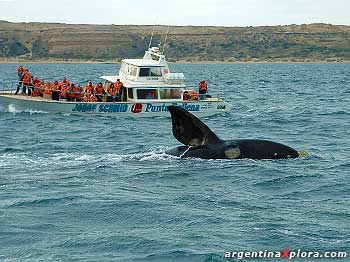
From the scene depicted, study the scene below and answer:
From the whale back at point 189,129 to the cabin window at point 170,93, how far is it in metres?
19.0

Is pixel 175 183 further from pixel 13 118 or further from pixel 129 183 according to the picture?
pixel 13 118

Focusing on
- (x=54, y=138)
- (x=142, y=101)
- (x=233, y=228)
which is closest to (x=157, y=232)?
(x=233, y=228)

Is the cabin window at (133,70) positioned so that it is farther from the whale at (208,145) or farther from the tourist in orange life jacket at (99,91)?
the whale at (208,145)

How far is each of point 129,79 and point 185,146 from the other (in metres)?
20.2

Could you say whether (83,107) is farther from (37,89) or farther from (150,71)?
(150,71)

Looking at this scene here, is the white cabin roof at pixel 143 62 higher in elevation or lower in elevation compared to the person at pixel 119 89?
higher

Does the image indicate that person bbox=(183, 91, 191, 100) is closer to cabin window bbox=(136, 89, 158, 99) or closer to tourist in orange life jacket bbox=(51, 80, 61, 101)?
cabin window bbox=(136, 89, 158, 99)

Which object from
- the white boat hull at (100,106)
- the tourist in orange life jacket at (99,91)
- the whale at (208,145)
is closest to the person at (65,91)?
the white boat hull at (100,106)

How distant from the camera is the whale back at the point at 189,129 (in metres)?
22.2

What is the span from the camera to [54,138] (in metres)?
32.4

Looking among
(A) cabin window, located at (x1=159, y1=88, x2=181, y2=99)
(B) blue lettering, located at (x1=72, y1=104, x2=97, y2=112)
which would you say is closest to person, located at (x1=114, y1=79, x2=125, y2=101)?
(B) blue lettering, located at (x1=72, y1=104, x2=97, y2=112)

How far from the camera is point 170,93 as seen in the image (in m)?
42.4

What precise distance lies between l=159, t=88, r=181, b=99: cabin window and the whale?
18.3 m

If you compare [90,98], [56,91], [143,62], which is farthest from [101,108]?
[143,62]
